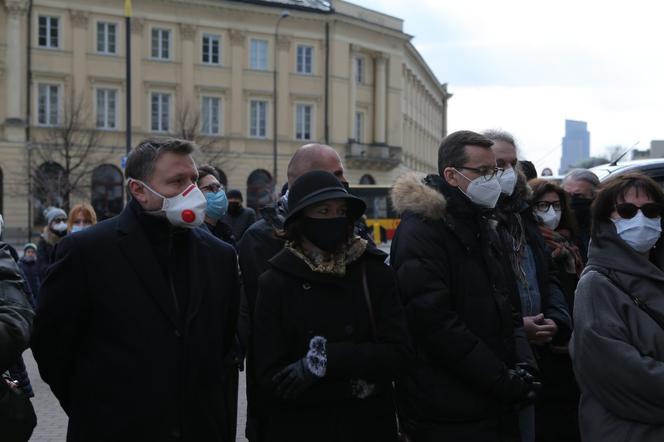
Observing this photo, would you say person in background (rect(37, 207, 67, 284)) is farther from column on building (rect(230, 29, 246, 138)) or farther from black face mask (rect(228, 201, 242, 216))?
column on building (rect(230, 29, 246, 138))

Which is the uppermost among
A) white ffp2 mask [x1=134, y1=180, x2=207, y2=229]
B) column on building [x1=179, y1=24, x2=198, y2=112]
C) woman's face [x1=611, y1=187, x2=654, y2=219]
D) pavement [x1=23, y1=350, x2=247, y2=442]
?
column on building [x1=179, y1=24, x2=198, y2=112]

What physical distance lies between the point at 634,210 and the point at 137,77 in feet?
163

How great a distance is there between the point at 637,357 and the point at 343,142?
181 feet

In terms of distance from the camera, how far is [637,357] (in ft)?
12.5

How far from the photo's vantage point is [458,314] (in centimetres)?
444

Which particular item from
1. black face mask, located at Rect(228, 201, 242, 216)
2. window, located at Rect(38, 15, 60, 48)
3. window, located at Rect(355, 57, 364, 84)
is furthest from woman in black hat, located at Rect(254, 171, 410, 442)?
window, located at Rect(355, 57, 364, 84)

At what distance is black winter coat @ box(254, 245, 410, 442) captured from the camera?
3938 millimetres

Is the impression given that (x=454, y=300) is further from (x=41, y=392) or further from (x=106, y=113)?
(x=106, y=113)

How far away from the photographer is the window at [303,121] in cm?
5703

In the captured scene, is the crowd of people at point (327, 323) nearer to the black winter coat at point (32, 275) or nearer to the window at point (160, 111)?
the black winter coat at point (32, 275)

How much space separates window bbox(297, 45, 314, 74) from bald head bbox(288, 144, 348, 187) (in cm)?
5264

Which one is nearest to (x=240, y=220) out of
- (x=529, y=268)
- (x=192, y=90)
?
(x=529, y=268)

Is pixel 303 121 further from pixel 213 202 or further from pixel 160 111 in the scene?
pixel 213 202

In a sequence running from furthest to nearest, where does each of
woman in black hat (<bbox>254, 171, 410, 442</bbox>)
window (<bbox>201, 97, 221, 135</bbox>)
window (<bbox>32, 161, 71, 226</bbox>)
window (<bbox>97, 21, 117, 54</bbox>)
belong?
window (<bbox>201, 97, 221, 135</bbox>)
window (<bbox>97, 21, 117, 54</bbox>)
window (<bbox>32, 161, 71, 226</bbox>)
woman in black hat (<bbox>254, 171, 410, 442</bbox>)
